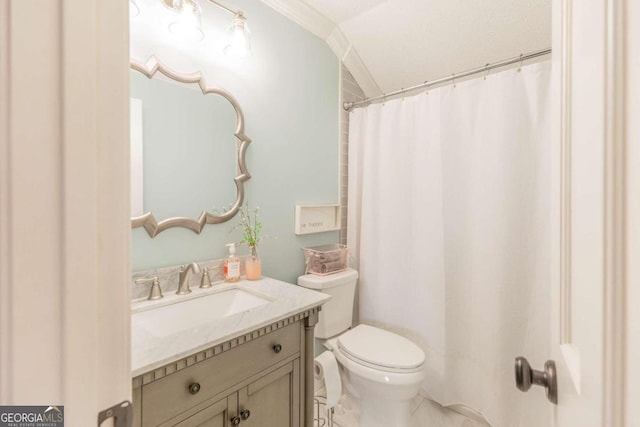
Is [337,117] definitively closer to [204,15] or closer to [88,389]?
[204,15]

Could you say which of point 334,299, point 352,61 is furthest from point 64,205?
point 352,61

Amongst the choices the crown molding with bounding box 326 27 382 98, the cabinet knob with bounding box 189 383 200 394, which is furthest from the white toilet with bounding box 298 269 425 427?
the crown molding with bounding box 326 27 382 98

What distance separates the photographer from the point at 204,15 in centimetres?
134

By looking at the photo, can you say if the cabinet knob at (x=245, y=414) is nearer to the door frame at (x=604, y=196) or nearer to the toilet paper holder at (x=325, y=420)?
the toilet paper holder at (x=325, y=420)

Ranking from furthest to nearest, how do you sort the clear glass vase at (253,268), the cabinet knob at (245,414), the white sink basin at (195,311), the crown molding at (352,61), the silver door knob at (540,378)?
the crown molding at (352,61) < the clear glass vase at (253,268) < the white sink basin at (195,311) < the cabinet knob at (245,414) < the silver door knob at (540,378)

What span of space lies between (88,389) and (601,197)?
66cm

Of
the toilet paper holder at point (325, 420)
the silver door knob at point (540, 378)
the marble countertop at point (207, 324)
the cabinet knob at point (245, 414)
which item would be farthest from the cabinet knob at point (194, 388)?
the toilet paper holder at point (325, 420)

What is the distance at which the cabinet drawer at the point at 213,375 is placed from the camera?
0.75 metres

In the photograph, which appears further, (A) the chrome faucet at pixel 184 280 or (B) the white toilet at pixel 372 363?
(B) the white toilet at pixel 372 363

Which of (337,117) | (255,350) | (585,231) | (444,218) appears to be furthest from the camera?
(337,117)

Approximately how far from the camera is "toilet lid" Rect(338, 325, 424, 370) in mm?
1365

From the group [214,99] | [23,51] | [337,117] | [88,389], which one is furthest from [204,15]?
[88,389]

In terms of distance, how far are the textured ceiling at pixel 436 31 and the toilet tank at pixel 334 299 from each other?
5.00 ft

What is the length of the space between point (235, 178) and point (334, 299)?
912 millimetres
